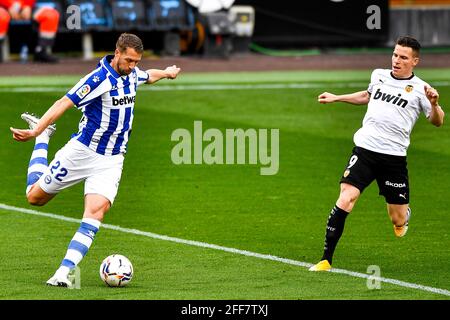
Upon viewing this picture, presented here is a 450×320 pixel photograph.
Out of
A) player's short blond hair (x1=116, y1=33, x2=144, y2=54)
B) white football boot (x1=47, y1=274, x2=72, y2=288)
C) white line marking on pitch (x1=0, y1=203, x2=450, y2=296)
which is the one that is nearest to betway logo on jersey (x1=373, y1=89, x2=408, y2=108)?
white line marking on pitch (x1=0, y1=203, x2=450, y2=296)

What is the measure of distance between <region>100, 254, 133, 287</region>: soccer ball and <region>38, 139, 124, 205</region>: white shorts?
680 millimetres

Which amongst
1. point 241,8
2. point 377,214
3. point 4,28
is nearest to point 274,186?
point 377,214

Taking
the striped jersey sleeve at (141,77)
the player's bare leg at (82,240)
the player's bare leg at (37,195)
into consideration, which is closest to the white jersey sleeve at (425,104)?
the striped jersey sleeve at (141,77)

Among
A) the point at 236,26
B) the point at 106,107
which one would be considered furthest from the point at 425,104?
the point at 236,26

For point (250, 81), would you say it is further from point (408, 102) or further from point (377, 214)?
point (408, 102)

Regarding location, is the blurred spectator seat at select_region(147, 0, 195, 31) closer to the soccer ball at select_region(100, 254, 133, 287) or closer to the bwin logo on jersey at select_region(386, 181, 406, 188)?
the bwin logo on jersey at select_region(386, 181, 406, 188)

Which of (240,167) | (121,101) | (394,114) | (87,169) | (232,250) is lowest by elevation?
(240,167)

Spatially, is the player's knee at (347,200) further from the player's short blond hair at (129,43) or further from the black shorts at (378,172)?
the player's short blond hair at (129,43)

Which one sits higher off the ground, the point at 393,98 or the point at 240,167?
the point at 393,98

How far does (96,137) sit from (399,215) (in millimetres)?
3205

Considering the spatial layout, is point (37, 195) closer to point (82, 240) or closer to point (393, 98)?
point (82, 240)

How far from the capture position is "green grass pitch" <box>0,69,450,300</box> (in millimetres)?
11047

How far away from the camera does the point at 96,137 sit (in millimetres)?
11406

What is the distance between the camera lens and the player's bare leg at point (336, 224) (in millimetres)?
11641
